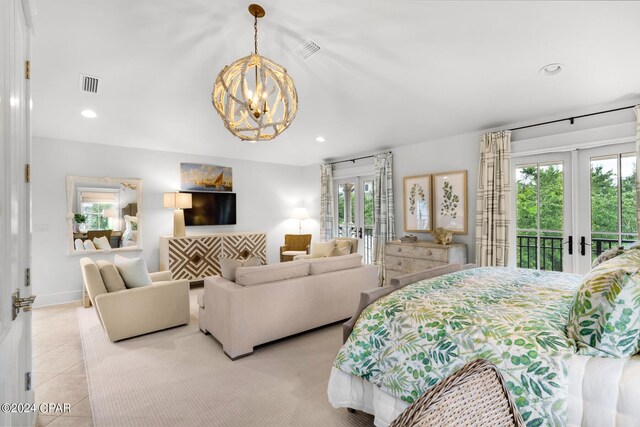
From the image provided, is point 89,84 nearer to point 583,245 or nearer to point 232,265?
point 232,265

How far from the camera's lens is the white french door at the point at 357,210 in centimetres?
596

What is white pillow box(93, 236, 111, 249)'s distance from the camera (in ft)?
15.4

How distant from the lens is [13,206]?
48.1 inches

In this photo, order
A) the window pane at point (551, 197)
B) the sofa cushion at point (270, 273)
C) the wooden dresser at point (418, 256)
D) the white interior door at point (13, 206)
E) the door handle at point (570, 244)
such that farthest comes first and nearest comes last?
the wooden dresser at point (418, 256)
the window pane at point (551, 197)
the door handle at point (570, 244)
the sofa cushion at point (270, 273)
the white interior door at point (13, 206)

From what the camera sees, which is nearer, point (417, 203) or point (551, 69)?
point (551, 69)

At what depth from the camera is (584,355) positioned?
4.15 ft

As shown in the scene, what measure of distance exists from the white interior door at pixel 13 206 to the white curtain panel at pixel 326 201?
5.11 m

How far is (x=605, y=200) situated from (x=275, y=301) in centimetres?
385

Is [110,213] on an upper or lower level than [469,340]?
upper

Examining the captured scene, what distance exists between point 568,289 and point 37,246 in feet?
20.6

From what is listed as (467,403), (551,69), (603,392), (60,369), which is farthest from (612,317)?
(60,369)

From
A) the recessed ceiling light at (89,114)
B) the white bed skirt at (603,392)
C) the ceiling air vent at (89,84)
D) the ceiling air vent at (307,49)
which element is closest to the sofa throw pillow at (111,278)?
the ceiling air vent at (89,84)

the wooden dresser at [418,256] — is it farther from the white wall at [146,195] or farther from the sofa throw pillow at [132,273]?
the sofa throw pillow at [132,273]

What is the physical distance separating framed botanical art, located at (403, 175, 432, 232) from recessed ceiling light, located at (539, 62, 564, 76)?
6.87ft
